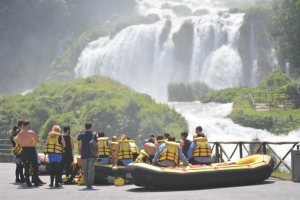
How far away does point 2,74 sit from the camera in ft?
417

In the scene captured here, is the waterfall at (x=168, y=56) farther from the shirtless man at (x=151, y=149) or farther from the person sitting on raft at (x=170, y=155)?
the person sitting on raft at (x=170, y=155)

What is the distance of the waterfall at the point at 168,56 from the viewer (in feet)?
273

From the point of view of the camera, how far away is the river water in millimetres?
44000

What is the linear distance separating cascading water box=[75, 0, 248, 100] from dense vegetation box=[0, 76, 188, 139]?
26.2 m

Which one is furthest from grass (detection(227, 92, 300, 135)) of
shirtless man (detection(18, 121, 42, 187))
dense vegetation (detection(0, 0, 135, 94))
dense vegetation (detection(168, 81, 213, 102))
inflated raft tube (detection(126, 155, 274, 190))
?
dense vegetation (detection(0, 0, 135, 94))

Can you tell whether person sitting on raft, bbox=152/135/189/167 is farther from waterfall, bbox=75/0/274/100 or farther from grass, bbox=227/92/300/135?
waterfall, bbox=75/0/274/100

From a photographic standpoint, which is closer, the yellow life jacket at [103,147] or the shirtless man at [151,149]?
the shirtless man at [151,149]

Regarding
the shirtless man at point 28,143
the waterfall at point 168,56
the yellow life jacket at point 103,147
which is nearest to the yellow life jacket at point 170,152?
the yellow life jacket at point 103,147

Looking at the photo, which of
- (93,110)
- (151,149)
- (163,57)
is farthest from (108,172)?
(163,57)

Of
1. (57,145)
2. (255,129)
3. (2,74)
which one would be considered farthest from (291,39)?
(2,74)

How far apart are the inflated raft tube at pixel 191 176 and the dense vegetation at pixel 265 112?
32274 millimetres

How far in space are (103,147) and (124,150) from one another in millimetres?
677

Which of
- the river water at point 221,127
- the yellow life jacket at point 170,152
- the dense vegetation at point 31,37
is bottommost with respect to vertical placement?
the yellow life jacket at point 170,152

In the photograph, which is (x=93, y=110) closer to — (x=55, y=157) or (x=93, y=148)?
(x=55, y=157)
